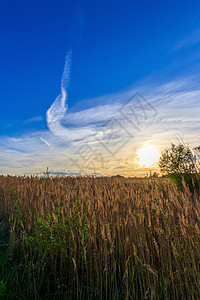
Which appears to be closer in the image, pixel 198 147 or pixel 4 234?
pixel 4 234

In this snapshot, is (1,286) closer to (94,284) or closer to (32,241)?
(32,241)

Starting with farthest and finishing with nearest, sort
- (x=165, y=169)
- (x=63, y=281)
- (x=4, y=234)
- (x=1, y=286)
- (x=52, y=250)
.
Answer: (x=165, y=169), (x=4, y=234), (x=52, y=250), (x=63, y=281), (x=1, y=286)

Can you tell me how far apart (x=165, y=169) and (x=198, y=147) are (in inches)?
62.0

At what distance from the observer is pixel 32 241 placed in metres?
3.20

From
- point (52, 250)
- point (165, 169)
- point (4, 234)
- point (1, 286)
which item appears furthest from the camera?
point (165, 169)

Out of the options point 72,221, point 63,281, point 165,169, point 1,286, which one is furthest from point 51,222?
point 165,169

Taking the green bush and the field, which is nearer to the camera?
the field

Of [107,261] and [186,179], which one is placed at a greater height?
[186,179]

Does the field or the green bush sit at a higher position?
the green bush

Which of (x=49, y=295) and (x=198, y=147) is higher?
(x=198, y=147)

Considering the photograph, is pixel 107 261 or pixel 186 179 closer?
pixel 107 261

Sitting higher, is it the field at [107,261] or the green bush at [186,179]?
the green bush at [186,179]

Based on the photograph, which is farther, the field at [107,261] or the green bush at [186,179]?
the green bush at [186,179]

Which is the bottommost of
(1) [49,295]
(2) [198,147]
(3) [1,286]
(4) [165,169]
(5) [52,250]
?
(1) [49,295]
